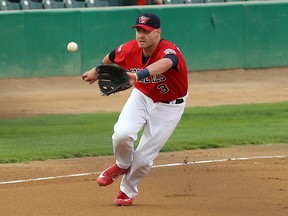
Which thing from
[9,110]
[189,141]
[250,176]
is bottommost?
[9,110]

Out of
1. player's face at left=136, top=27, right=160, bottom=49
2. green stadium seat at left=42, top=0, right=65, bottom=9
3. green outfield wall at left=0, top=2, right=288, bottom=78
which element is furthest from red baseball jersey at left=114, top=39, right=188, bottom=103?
green stadium seat at left=42, top=0, right=65, bottom=9

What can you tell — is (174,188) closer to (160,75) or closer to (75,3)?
(160,75)

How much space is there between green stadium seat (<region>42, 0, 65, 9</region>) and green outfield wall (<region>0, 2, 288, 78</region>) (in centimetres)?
86

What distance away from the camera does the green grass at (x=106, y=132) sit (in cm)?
1212

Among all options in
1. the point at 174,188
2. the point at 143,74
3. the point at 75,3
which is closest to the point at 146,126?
the point at 143,74

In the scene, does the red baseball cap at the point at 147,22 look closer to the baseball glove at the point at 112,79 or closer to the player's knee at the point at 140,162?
the baseball glove at the point at 112,79

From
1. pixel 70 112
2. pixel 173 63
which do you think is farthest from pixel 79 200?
pixel 70 112

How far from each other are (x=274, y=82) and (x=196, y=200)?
13345 millimetres

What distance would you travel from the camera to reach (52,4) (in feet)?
69.5

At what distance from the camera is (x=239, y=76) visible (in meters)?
22.2

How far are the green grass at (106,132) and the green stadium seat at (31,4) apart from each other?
5419mm

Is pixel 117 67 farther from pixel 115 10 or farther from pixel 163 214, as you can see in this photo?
pixel 115 10

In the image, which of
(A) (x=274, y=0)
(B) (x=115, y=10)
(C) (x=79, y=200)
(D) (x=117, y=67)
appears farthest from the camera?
(A) (x=274, y=0)

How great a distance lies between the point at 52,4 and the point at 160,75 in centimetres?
1355
